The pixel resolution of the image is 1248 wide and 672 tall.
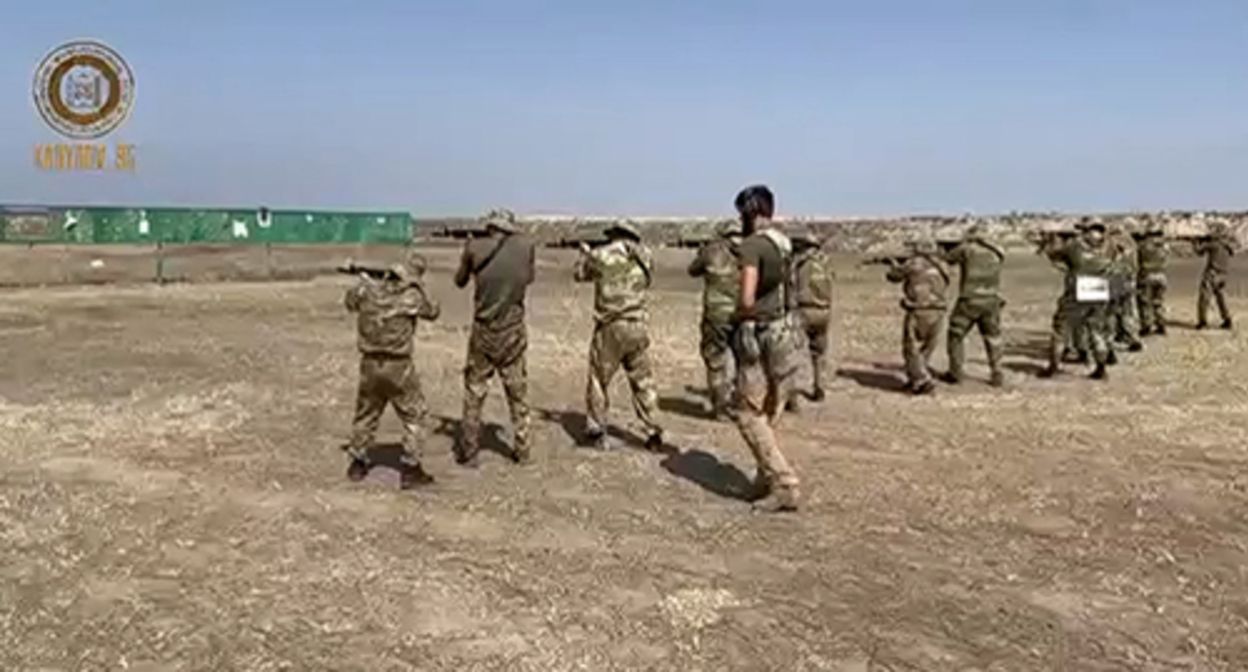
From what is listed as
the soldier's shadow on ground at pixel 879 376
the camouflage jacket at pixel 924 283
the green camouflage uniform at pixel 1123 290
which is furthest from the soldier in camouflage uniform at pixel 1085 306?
the camouflage jacket at pixel 924 283

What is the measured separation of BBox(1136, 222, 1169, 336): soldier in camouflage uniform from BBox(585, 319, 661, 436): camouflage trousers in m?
12.7

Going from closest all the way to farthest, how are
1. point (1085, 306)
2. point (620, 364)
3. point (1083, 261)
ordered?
point (620, 364), point (1083, 261), point (1085, 306)

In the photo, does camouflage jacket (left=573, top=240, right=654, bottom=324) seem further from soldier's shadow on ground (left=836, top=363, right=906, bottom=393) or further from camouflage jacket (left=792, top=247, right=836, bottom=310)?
soldier's shadow on ground (left=836, top=363, right=906, bottom=393)

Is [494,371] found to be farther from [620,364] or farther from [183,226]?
[183,226]

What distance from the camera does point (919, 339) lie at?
13.7m

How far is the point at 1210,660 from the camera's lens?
18.4 ft

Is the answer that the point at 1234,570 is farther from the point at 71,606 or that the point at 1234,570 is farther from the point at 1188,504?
the point at 71,606

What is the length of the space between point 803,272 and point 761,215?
201 inches

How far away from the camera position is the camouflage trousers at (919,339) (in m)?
13.5

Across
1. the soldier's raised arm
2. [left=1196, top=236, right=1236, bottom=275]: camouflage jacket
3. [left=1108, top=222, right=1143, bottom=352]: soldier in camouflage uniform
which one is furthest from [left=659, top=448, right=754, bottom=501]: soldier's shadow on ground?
[left=1196, top=236, right=1236, bottom=275]: camouflage jacket

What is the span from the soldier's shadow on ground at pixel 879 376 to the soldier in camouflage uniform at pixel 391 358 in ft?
24.0

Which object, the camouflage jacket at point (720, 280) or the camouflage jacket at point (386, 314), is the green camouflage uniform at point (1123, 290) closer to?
the camouflage jacket at point (720, 280)

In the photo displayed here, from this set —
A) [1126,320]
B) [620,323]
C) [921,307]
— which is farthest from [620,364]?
[1126,320]

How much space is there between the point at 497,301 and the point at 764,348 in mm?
2278
